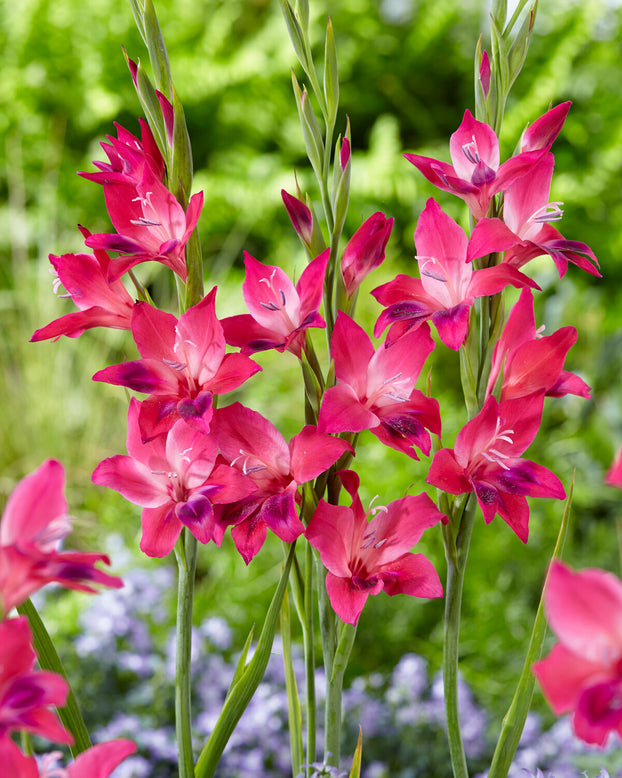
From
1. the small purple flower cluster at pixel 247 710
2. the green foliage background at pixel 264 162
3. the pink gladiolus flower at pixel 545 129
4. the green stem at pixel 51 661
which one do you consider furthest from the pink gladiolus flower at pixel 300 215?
the green foliage background at pixel 264 162

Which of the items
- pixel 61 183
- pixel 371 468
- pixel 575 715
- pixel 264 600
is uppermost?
pixel 575 715

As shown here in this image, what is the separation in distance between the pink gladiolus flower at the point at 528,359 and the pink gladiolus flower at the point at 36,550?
23cm

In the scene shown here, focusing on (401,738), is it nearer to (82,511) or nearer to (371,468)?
(371,468)

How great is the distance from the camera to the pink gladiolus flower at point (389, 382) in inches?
15.3

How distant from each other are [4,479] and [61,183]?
143 centimetres

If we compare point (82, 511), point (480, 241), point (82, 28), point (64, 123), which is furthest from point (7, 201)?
point (480, 241)

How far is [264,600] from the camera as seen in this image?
51.9 inches

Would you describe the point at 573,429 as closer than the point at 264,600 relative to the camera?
No

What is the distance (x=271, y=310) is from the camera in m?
0.40

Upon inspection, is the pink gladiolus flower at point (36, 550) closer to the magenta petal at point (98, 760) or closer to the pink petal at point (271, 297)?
the magenta petal at point (98, 760)

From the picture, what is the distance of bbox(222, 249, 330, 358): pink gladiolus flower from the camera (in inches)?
15.6

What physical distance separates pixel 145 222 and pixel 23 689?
0.77ft

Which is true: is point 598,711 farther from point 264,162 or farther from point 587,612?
point 264,162

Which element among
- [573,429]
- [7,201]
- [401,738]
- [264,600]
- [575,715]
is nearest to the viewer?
[575,715]
